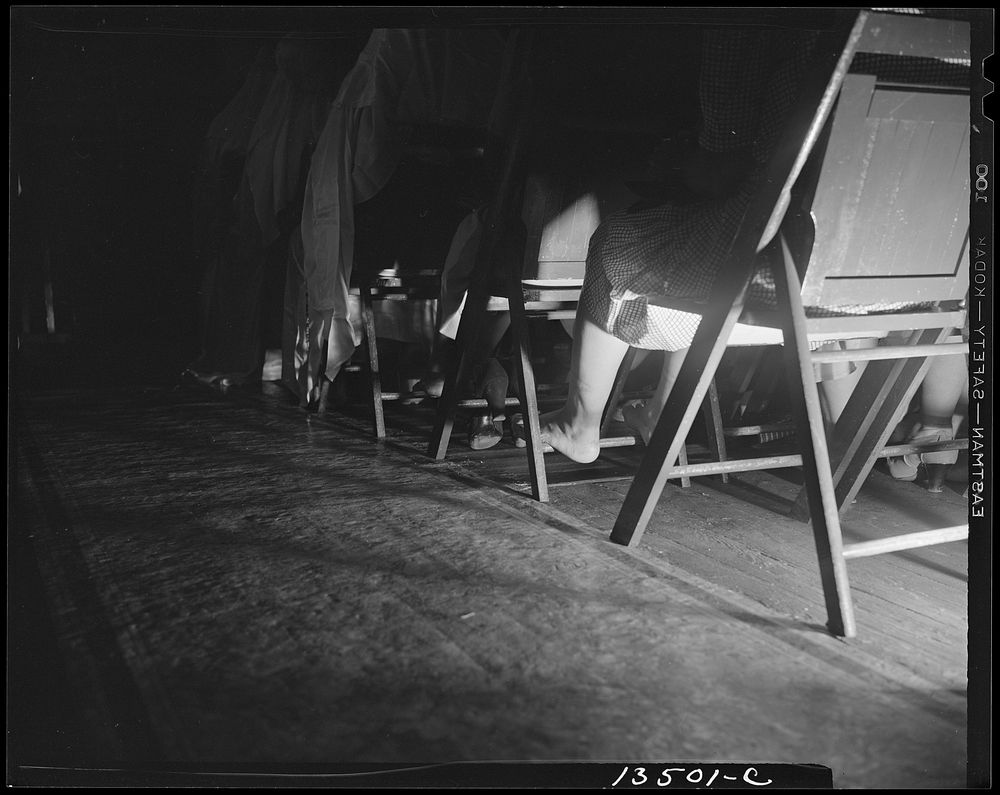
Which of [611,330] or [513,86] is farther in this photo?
[513,86]

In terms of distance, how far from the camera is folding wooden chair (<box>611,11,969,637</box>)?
129cm

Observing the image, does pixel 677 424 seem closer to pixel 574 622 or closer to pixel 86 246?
pixel 574 622

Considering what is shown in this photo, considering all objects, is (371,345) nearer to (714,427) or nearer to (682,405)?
(714,427)

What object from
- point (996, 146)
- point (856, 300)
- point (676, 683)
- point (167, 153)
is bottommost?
point (676, 683)

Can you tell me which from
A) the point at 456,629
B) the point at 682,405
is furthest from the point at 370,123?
the point at 456,629

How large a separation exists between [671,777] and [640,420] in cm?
119

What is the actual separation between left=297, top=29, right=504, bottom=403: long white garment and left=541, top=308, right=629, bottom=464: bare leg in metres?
1.00

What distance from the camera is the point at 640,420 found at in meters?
2.09

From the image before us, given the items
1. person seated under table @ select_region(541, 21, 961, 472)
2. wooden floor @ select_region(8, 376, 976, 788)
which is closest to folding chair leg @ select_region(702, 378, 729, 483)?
wooden floor @ select_region(8, 376, 976, 788)

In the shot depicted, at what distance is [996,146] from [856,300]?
316 millimetres

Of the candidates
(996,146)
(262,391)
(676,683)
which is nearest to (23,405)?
(262,391)

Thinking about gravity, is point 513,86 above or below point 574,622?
above

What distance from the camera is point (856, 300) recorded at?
57.5 inches

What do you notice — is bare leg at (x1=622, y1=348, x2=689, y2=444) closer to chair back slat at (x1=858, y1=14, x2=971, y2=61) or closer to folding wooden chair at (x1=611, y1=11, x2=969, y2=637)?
folding wooden chair at (x1=611, y1=11, x2=969, y2=637)
